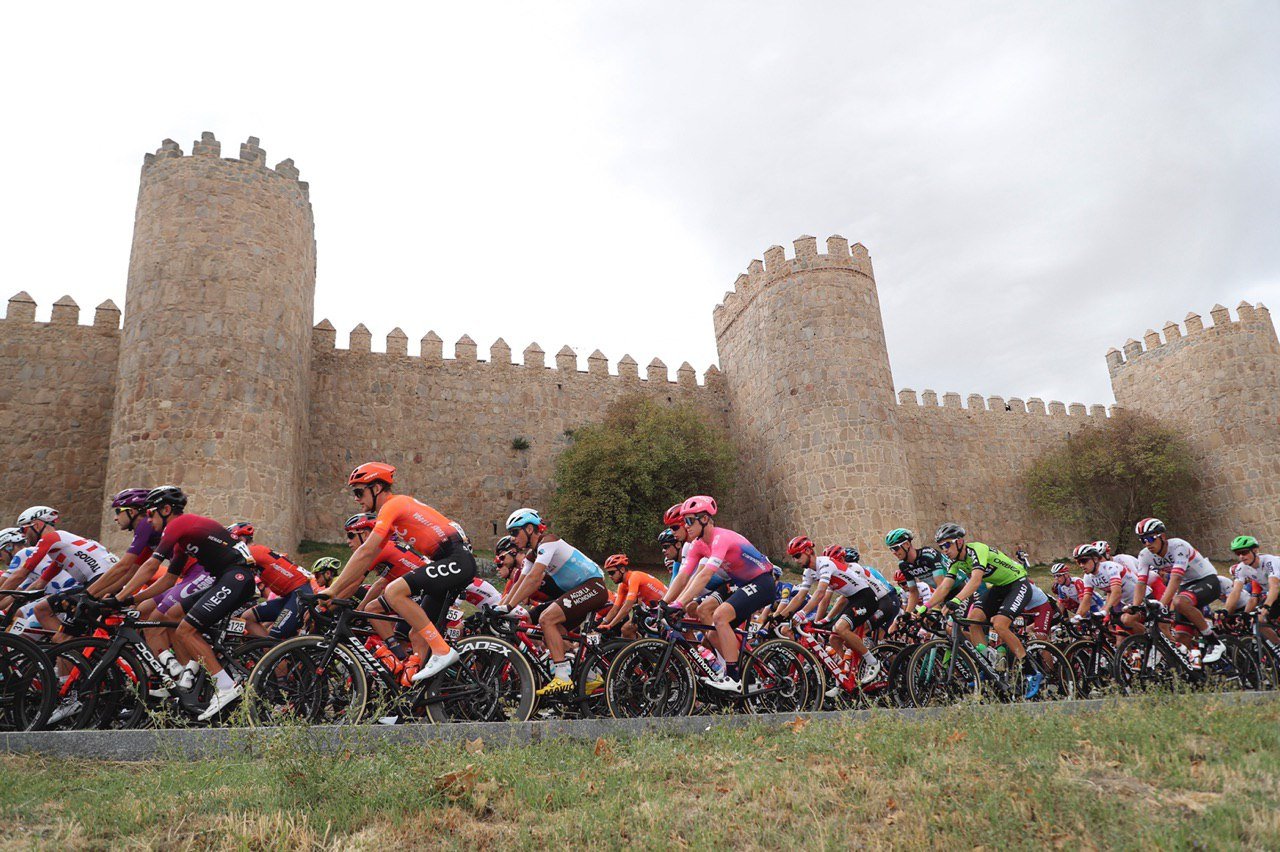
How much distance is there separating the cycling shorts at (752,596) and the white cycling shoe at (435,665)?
8.35 feet

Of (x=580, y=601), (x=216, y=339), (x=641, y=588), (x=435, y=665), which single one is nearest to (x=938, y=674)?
(x=641, y=588)

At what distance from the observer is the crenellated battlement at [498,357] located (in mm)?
27156

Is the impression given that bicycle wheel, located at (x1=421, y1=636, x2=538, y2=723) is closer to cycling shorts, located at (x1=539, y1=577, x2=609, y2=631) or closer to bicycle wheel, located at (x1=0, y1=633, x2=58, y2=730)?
cycling shorts, located at (x1=539, y1=577, x2=609, y2=631)

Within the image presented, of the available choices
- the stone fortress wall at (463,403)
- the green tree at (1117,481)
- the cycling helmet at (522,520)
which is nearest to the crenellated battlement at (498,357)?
the stone fortress wall at (463,403)

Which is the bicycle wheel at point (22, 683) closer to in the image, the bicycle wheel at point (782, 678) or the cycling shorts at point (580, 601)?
the cycling shorts at point (580, 601)

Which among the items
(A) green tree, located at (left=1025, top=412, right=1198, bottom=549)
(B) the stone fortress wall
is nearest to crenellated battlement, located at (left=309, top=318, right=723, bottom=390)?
(B) the stone fortress wall

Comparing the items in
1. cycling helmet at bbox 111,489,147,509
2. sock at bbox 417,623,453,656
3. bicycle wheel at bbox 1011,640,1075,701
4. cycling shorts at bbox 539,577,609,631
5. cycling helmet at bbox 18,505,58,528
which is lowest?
bicycle wheel at bbox 1011,640,1075,701

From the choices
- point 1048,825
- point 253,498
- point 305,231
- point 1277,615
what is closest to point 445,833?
point 1048,825

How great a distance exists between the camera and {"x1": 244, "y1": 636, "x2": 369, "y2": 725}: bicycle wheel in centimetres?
590

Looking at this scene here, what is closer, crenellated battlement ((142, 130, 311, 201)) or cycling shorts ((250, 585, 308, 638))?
cycling shorts ((250, 585, 308, 638))

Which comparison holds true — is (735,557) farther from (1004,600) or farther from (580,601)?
(1004,600)

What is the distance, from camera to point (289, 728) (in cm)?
486

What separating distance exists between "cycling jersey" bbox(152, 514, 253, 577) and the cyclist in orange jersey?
0.89 metres

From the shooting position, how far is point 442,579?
249 inches
